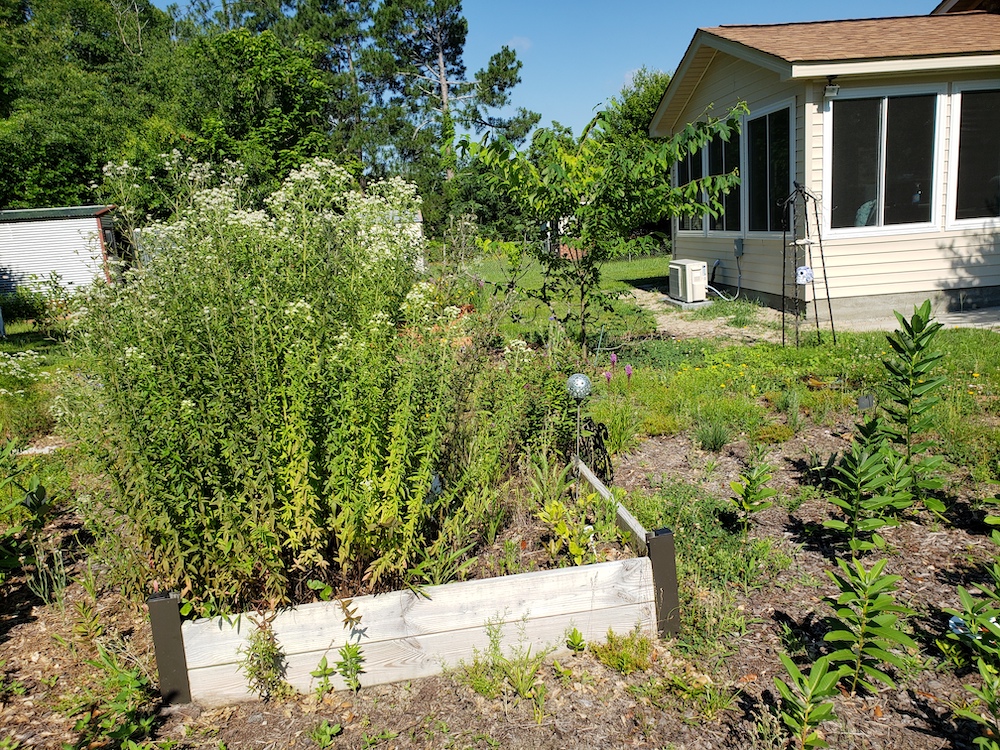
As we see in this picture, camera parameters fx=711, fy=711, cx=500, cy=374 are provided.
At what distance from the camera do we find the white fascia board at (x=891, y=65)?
834 centimetres

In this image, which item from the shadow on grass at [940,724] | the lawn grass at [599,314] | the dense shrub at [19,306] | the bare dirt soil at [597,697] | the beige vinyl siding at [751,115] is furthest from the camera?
the dense shrub at [19,306]

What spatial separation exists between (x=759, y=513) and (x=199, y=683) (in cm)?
293

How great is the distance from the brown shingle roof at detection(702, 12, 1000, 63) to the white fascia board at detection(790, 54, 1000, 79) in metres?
0.05

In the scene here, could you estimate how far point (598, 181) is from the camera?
6.13 m

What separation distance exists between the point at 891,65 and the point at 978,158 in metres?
1.81

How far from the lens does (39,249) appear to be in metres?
19.1

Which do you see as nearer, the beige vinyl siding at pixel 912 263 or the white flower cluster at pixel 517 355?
the white flower cluster at pixel 517 355

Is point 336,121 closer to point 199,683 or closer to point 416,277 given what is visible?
point 416,277

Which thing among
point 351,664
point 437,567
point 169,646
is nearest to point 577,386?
point 437,567

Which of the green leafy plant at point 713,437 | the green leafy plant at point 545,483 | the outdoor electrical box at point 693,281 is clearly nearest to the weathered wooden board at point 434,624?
the green leafy plant at point 545,483

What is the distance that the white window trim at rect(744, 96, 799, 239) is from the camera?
9.17 metres

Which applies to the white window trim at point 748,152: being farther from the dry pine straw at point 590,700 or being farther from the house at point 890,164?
the dry pine straw at point 590,700

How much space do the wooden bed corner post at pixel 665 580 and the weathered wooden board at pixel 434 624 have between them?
0.11ft

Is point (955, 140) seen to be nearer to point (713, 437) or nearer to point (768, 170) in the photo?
point (768, 170)
